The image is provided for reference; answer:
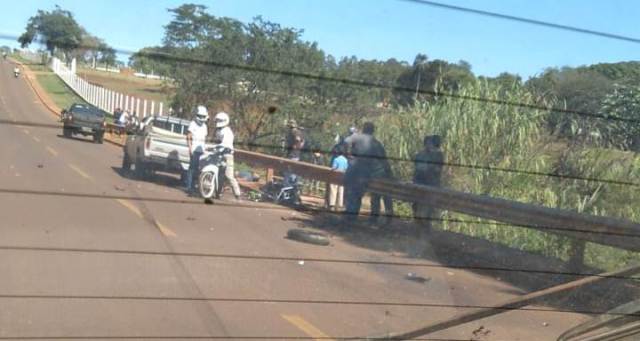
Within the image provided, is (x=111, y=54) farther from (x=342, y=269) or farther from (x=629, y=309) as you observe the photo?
(x=629, y=309)

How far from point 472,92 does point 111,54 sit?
1981mm

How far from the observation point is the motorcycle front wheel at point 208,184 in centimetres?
366

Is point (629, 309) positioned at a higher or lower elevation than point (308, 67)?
lower

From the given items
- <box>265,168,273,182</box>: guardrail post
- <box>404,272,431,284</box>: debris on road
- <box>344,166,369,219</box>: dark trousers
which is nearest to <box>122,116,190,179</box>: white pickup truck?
<box>265,168,273,182</box>: guardrail post

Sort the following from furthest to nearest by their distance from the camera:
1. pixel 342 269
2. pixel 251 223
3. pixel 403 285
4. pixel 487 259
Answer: pixel 487 259
pixel 403 285
pixel 342 269
pixel 251 223

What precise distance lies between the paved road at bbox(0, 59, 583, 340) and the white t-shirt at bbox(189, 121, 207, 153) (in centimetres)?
20

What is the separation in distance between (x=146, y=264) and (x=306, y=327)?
121cm

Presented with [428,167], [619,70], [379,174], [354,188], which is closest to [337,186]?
[354,188]

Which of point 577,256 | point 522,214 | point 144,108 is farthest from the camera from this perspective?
point 577,256

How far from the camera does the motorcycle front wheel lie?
366 cm

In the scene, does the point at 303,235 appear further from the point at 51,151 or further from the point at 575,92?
the point at 575,92

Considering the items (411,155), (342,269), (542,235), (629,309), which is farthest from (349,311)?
(542,235)

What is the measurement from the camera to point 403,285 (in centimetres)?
540

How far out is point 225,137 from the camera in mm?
3592
